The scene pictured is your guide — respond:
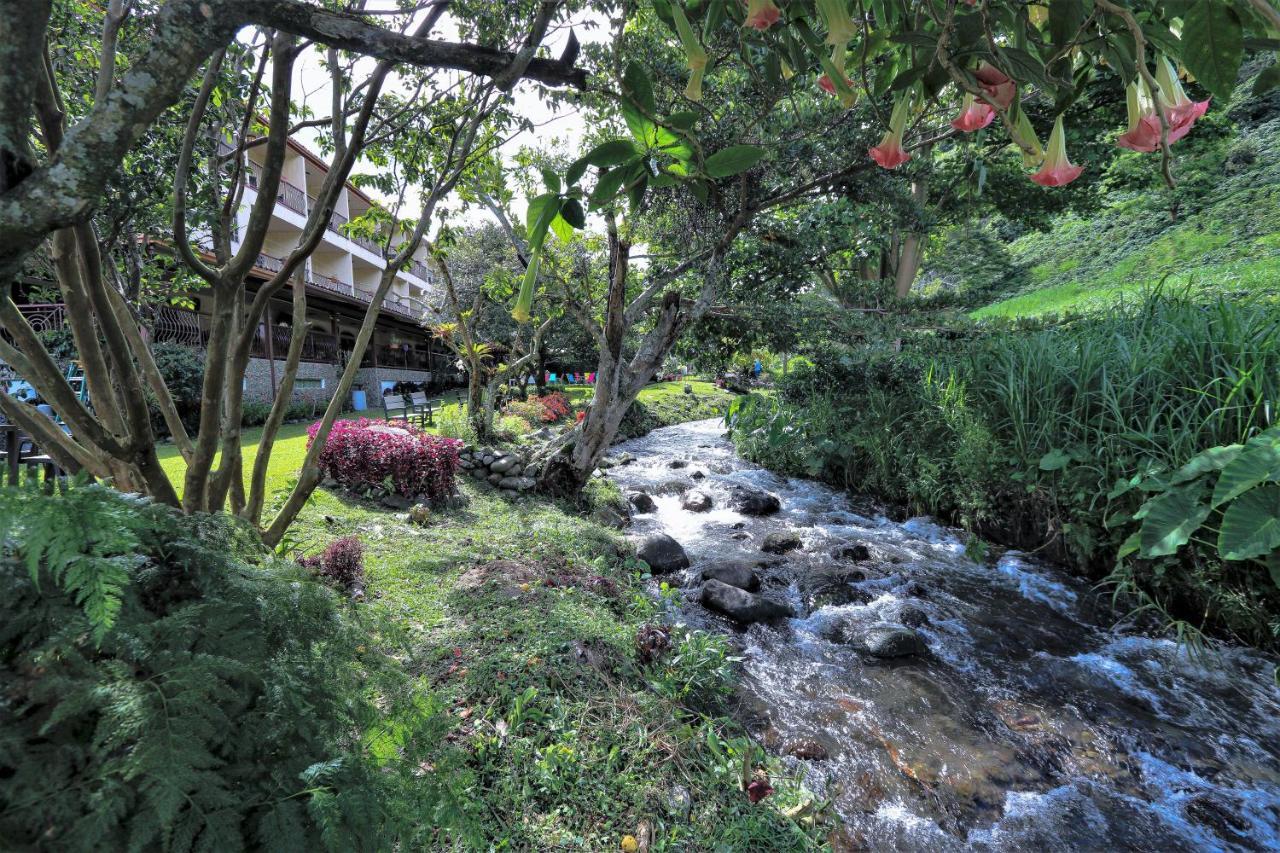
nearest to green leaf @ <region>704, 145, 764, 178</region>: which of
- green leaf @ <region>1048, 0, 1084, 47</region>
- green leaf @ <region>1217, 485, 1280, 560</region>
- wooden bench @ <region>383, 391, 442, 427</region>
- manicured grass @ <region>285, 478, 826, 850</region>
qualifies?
green leaf @ <region>1048, 0, 1084, 47</region>

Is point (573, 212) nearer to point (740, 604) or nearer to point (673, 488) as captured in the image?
point (740, 604)

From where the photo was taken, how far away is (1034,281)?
2980 centimetres

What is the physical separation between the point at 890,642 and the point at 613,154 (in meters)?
4.13

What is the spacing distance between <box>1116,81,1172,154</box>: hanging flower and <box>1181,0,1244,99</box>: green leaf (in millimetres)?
165

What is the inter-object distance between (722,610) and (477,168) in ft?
14.5

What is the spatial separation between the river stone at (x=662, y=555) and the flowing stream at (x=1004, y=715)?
21 centimetres

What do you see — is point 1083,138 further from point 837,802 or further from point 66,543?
point 66,543

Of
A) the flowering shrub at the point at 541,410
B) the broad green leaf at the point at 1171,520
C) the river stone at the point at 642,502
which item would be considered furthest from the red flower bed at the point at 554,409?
the broad green leaf at the point at 1171,520

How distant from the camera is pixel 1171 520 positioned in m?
3.64

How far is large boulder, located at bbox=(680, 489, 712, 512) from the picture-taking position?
25.8 feet

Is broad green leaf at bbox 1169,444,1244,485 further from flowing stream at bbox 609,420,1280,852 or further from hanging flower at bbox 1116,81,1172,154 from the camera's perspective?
hanging flower at bbox 1116,81,1172,154

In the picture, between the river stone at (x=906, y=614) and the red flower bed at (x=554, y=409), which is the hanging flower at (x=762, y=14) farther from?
the red flower bed at (x=554, y=409)

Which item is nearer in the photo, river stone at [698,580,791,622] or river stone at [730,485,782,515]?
river stone at [698,580,791,622]

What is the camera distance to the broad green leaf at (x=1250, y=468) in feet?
9.98
